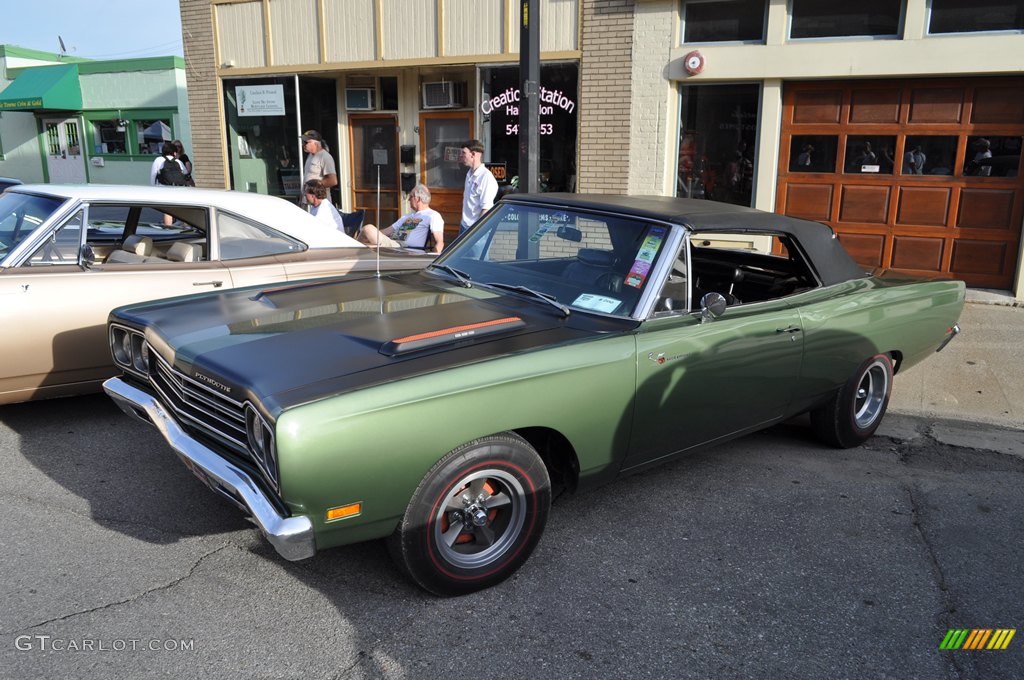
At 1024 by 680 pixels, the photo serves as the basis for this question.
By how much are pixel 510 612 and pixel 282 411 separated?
121 centimetres

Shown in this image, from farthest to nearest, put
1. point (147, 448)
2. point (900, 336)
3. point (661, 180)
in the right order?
point (661, 180), point (900, 336), point (147, 448)

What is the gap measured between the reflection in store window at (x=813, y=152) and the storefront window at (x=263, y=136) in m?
7.39

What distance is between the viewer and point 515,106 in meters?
11.0

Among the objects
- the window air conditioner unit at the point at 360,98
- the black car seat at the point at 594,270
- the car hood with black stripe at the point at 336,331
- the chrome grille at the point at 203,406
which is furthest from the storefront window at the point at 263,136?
the chrome grille at the point at 203,406

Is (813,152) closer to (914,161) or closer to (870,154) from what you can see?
(870,154)

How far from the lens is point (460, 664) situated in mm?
2840

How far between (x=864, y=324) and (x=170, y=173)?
10.00m

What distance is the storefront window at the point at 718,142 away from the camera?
9.68 m

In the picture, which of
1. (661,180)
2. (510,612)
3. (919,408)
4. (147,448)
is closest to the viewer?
(510,612)

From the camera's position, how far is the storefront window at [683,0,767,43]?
371 inches

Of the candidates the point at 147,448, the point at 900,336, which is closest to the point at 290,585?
the point at 147,448

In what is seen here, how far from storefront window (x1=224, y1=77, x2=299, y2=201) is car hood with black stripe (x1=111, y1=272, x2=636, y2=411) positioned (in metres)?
9.07

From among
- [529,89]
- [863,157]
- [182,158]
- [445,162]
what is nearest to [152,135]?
[182,158]

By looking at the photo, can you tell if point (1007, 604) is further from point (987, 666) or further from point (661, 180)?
point (661, 180)
